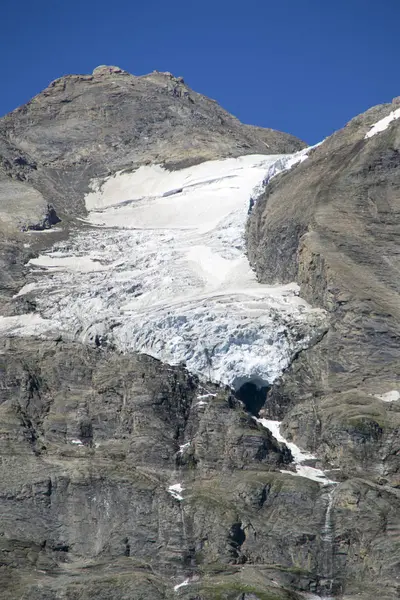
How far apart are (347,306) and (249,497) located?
17602 millimetres

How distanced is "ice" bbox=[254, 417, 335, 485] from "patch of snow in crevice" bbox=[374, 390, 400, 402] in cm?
609

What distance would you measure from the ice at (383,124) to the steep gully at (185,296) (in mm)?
8635

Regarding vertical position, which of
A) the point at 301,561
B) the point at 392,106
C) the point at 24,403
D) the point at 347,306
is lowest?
the point at 301,561

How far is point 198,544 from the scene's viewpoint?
85500 millimetres

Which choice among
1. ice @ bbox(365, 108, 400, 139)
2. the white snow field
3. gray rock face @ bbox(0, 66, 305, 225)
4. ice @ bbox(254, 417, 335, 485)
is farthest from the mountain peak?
ice @ bbox(254, 417, 335, 485)

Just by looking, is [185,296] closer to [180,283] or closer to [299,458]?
[180,283]

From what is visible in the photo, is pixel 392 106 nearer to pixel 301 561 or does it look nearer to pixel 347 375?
pixel 347 375

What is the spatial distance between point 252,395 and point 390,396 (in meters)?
8.79

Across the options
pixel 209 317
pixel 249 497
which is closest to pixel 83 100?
pixel 209 317

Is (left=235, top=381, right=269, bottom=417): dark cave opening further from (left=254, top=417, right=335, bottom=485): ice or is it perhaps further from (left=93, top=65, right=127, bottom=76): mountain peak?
(left=93, top=65, right=127, bottom=76): mountain peak

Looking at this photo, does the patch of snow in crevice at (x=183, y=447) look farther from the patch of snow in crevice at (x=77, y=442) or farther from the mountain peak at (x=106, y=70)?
the mountain peak at (x=106, y=70)

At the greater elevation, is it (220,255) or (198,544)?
(220,255)

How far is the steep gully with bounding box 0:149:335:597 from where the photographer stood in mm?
99000

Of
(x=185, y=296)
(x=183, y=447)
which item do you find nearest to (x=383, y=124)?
(x=185, y=296)
